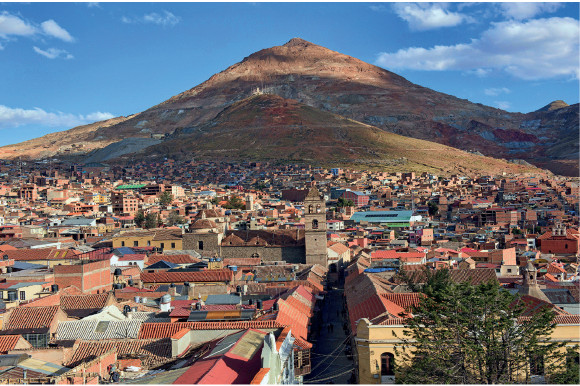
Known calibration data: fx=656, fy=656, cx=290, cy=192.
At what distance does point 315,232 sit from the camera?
4012 cm

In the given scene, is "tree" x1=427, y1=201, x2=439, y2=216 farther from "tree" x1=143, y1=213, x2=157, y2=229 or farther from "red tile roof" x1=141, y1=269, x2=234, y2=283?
"red tile roof" x1=141, y1=269, x2=234, y2=283

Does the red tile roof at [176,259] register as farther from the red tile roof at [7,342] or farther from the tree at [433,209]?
the tree at [433,209]

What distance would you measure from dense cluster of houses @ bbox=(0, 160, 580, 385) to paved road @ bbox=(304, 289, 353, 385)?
56 centimetres

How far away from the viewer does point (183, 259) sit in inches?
1427

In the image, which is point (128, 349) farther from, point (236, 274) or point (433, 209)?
point (433, 209)

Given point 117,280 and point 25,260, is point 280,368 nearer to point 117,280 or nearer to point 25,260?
point 117,280

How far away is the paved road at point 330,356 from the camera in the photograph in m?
20.0

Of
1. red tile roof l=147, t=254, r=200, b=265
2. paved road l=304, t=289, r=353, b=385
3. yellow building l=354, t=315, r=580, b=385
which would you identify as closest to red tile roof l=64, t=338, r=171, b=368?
yellow building l=354, t=315, r=580, b=385

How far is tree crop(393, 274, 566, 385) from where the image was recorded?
12688 millimetres

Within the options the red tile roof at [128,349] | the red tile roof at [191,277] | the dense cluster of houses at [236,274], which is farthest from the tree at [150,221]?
the red tile roof at [128,349]

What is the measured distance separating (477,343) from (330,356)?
1025 centimetres

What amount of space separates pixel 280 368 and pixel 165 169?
129 m

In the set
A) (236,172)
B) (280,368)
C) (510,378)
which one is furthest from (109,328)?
(236,172)

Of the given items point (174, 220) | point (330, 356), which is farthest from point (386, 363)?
point (174, 220)
